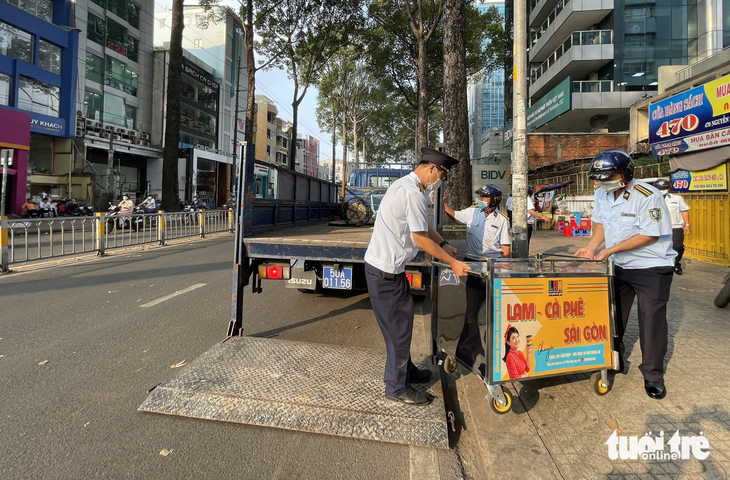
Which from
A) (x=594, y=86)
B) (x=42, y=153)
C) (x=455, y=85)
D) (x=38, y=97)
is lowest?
(x=455, y=85)

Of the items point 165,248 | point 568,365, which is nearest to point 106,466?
point 568,365

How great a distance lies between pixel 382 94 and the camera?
40.6m

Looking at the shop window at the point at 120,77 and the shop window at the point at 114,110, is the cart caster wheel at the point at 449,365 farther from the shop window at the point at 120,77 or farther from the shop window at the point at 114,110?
the shop window at the point at 120,77

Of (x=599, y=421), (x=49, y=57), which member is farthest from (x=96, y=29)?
(x=599, y=421)

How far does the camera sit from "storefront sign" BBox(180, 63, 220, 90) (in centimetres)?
3670

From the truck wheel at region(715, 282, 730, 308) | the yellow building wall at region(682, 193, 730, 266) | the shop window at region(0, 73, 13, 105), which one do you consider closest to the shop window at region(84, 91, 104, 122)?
the shop window at region(0, 73, 13, 105)

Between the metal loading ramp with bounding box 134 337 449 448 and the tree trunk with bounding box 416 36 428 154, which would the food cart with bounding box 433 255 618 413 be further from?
the tree trunk with bounding box 416 36 428 154

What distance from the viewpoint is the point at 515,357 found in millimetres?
2775

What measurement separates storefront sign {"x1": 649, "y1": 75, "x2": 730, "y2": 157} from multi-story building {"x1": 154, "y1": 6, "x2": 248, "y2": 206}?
32679 mm

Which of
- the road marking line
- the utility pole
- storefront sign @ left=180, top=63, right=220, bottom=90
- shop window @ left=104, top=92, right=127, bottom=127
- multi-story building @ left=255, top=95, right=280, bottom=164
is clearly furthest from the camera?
multi-story building @ left=255, top=95, right=280, bottom=164

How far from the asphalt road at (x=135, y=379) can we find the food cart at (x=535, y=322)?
76 cm

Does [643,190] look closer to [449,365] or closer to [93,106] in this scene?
A: [449,365]

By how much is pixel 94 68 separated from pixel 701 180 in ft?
114

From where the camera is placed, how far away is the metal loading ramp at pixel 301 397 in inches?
109
